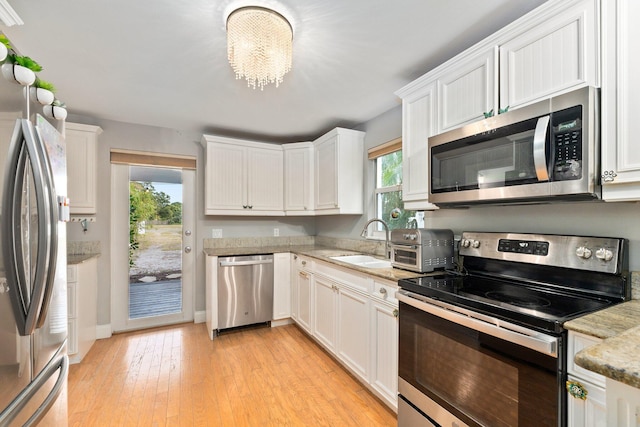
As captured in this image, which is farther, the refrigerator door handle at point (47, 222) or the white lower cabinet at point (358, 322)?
the white lower cabinet at point (358, 322)

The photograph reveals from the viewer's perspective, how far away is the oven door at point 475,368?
0.98m

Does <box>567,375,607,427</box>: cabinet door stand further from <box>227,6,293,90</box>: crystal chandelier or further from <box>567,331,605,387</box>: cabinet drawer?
<box>227,6,293,90</box>: crystal chandelier

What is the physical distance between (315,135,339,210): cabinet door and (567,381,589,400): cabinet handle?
236 centimetres

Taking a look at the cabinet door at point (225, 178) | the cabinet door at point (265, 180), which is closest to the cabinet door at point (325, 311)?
the cabinet door at point (265, 180)

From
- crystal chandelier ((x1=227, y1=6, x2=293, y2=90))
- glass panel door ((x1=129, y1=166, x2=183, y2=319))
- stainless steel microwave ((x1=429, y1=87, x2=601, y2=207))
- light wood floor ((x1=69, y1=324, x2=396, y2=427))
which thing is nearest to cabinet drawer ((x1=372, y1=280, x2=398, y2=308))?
stainless steel microwave ((x1=429, y1=87, x2=601, y2=207))

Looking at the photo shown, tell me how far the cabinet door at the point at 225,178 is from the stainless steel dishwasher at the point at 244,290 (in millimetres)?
704

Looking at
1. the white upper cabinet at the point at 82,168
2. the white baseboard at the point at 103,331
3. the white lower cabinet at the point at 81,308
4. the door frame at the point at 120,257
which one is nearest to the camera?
the white lower cabinet at the point at 81,308

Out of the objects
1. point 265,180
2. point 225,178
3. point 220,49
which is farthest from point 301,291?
point 220,49

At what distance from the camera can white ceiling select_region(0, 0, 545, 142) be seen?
4.96 feet

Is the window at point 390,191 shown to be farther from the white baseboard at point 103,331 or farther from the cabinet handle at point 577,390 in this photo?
the white baseboard at point 103,331

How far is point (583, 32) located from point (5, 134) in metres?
2.18

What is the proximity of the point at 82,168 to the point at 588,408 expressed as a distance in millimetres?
3896

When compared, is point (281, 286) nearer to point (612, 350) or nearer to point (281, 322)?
point (281, 322)

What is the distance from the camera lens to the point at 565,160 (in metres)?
1.18
